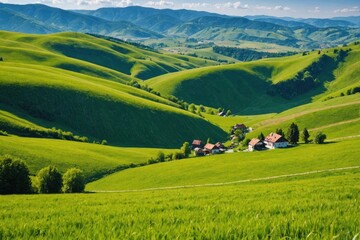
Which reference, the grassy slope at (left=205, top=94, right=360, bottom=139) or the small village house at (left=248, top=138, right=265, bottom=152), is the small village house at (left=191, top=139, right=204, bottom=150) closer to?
the grassy slope at (left=205, top=94, right=360, bottom=139)

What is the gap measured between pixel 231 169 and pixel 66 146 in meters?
59.4

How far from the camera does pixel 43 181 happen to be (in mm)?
73125

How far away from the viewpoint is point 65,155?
104375 mm

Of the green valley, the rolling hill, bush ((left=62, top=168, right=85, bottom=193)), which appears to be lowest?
bush ((left=62, top=168, right=85, bottom=193))

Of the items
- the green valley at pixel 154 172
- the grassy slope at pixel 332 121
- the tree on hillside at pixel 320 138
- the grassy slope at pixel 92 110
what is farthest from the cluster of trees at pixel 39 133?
the tree on hillside at pixel 320 138

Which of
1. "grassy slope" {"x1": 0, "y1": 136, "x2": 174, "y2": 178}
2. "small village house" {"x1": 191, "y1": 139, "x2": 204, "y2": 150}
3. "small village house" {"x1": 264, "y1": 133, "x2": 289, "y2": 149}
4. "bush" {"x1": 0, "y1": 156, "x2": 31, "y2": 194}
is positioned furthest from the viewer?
"small village house" {"x1": 191, "y1": 139, "x2": 204, "y2": 150}

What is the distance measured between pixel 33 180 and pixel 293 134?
84309mm

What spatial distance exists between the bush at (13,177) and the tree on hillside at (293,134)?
8512cm

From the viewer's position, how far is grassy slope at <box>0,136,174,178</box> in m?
94.5

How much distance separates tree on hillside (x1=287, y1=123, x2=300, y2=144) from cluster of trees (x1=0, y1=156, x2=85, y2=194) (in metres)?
73.9

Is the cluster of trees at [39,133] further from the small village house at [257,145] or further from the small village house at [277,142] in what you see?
the small village house at [277,142]

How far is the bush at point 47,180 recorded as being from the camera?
2869 inches

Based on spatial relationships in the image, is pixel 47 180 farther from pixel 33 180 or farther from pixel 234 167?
pixel 234 167

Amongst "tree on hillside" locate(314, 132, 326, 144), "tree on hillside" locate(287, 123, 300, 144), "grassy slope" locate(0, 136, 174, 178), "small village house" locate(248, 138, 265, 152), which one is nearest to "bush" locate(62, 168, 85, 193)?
"grassy slope" locate(0, 136, 174, 178)
